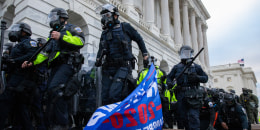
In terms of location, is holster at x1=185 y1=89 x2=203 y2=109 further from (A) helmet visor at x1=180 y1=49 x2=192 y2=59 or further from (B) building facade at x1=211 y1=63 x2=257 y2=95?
(B) building facade at x1=211 y1=63 x2=257 y2=95

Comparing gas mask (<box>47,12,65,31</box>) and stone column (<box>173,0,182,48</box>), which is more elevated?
stone column (<box>173,0,182,48</box>)

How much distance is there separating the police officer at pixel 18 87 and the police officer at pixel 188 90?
3036 mm

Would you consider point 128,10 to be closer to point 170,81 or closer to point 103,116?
point 170,81

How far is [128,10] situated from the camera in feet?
42.6

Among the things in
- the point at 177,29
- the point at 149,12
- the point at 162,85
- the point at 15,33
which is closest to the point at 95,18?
the point at 162,85

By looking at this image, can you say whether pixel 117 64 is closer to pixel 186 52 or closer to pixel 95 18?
pixel 186 52

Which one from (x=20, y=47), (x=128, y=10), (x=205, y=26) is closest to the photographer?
(x=20, y=47)

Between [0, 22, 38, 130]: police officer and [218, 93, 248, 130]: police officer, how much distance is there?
18.7ft

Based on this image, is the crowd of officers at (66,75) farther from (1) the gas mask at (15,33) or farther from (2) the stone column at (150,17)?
(2) the stone column at (150,17)

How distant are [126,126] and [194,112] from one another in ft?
7.38

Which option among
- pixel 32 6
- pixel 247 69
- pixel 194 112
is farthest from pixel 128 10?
pixel 247 69

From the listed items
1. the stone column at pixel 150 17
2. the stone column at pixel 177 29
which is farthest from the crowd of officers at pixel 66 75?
the stone column at pixel 177 29

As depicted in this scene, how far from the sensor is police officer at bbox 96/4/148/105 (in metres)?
3.65

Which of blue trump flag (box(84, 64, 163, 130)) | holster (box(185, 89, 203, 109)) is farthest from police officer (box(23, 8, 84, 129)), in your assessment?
holster (box(185, 89, 203, 109))
